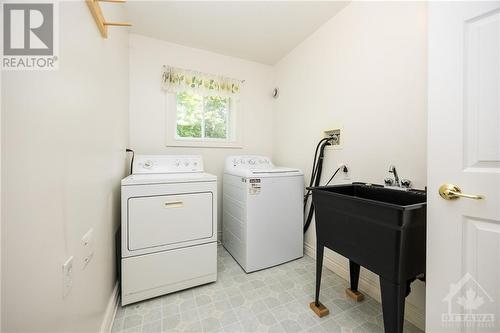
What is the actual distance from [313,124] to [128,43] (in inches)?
88.8

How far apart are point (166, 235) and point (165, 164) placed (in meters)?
0.83

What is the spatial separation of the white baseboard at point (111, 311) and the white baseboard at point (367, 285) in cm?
187

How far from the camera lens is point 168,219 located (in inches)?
63.7

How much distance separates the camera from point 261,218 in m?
2.01

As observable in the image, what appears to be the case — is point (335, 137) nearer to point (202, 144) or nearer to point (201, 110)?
point (202, 144)

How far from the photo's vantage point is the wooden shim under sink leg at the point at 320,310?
1.45 metres

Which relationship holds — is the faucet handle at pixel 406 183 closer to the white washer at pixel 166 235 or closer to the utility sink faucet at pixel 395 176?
the utility sink faucet at pixel 395 176

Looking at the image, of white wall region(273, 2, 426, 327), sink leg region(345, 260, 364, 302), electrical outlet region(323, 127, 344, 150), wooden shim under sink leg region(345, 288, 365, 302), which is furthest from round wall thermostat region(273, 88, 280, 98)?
wooden shim under sink leg region(345, 288, 365, 302)

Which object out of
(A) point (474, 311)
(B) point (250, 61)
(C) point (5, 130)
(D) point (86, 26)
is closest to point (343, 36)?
(B) point (250, 61)

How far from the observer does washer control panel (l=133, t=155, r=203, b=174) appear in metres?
2.06

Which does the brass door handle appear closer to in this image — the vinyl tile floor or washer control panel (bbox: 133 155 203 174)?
the vinyl tile floor

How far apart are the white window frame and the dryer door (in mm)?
1064

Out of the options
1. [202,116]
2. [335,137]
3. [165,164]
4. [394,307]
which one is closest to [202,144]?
[202,116]

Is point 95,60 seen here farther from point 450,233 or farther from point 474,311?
point 474,311
